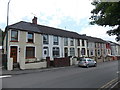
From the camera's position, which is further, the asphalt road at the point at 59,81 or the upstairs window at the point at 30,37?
the upstairs window at the point at 30,37

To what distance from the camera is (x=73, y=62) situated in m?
30.8

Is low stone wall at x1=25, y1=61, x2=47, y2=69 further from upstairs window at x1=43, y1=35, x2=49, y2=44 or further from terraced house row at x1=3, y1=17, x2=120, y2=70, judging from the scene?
upstairs window at x1=43, y1=35, x2=49, y2=44

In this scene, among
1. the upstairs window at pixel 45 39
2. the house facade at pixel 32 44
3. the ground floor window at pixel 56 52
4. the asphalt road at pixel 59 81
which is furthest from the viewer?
A: the ground floor window at pixel 56 52

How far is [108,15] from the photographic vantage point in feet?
24.9

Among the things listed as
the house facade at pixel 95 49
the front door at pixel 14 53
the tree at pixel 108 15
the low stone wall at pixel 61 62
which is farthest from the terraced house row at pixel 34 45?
the tree at pixel 108 15

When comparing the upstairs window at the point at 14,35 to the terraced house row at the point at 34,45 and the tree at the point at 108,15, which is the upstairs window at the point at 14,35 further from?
the tree at the point at 108,15

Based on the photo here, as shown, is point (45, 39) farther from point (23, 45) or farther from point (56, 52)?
point (23, 45)

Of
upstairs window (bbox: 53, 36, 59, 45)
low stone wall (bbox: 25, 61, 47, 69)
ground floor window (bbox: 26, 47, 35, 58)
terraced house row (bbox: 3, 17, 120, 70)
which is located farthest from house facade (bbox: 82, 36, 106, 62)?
low stone wall (bbox: 25, 61, 47, 69)

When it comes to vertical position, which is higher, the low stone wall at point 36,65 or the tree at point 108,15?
the tree at point 108,15

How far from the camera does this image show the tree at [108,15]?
6.75 metres

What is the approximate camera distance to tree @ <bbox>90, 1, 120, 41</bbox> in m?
6.75

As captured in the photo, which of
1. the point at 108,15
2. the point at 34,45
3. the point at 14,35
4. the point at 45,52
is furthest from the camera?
the point at 45,52

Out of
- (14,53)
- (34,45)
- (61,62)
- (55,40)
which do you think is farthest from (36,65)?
(55,40)

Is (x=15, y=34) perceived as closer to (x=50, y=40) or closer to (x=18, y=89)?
(x=50, y=40)
